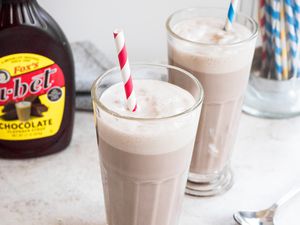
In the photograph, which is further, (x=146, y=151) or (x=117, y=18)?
(x=117, y=18)

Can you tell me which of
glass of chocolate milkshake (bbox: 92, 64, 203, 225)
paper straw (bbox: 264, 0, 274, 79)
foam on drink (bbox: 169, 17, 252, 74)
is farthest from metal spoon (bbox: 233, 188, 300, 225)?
paper straw (bbox: 264, 0, 274, 79)

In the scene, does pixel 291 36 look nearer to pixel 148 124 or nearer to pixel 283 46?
pixel 283 46

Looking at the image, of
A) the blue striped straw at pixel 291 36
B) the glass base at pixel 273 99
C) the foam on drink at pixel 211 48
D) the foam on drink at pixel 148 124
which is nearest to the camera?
the foam on drink at pixel 148 124

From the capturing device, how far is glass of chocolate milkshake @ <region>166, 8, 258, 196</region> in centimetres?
86

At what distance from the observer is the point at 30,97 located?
39.9 inches

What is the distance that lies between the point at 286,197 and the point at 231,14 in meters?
0.33

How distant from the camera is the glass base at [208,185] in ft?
3.25

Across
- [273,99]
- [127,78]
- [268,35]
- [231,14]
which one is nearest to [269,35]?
[268,35]

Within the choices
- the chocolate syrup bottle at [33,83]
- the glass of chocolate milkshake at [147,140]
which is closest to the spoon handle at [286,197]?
the glass of chocolate milkshake at [147,140]

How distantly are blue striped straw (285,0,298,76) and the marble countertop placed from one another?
0.44 ft

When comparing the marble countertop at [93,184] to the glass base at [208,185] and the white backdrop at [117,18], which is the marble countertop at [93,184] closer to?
the glass base at [208,185]

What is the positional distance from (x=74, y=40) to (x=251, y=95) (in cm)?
42

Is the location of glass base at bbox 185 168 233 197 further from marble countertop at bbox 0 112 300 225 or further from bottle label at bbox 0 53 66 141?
bottle label at bbox 0 53 66 141

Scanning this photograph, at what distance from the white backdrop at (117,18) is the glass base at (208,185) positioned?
1.42 ft
